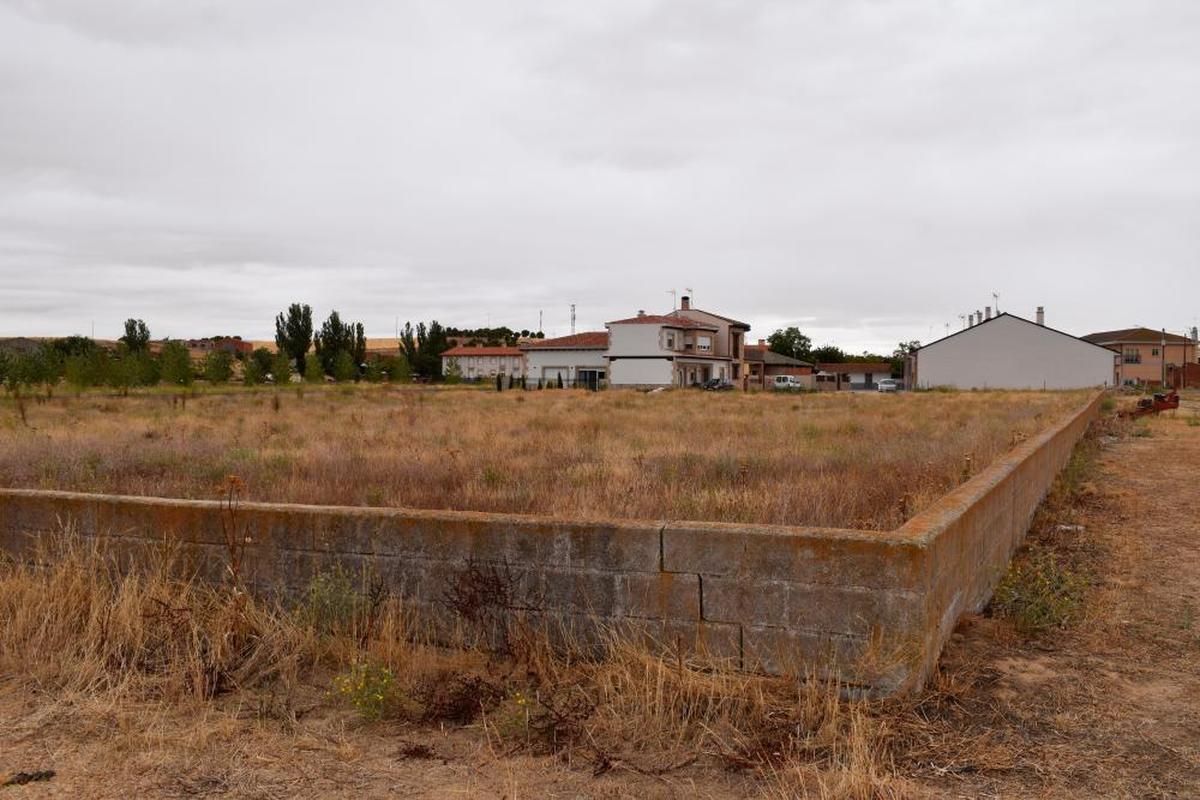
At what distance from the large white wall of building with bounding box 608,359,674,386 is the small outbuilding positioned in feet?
63.8

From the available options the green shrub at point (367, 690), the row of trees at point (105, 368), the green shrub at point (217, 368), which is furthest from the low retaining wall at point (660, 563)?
the green shrub at point (217, 368)

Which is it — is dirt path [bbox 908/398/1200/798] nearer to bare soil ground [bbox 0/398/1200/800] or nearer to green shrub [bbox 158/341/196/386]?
bare soil ground [bbox 0/398/1200/800]

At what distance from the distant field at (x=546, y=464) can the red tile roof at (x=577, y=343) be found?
53625 millimetres

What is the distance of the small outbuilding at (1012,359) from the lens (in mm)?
63906

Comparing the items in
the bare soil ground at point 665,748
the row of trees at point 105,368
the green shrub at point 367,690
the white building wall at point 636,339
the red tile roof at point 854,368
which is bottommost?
the bare soil ground at point 665,748

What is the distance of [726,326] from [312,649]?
7388 cm

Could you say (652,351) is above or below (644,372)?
above

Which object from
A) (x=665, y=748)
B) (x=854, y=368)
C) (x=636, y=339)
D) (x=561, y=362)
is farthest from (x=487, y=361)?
(x=665, y=748)

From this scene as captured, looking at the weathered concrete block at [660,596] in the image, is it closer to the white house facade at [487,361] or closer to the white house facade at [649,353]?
the white house facade at [649,353]

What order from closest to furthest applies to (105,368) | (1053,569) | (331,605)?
(331,605), (1053,569), (105,368)

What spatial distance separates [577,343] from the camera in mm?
76000

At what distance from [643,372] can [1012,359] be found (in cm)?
2756

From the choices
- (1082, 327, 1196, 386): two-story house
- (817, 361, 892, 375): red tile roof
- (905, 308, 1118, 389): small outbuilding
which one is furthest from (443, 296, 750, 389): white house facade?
(1082, 327, 1196, 386): two-story house

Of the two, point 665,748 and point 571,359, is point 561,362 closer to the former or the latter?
point 571,359
